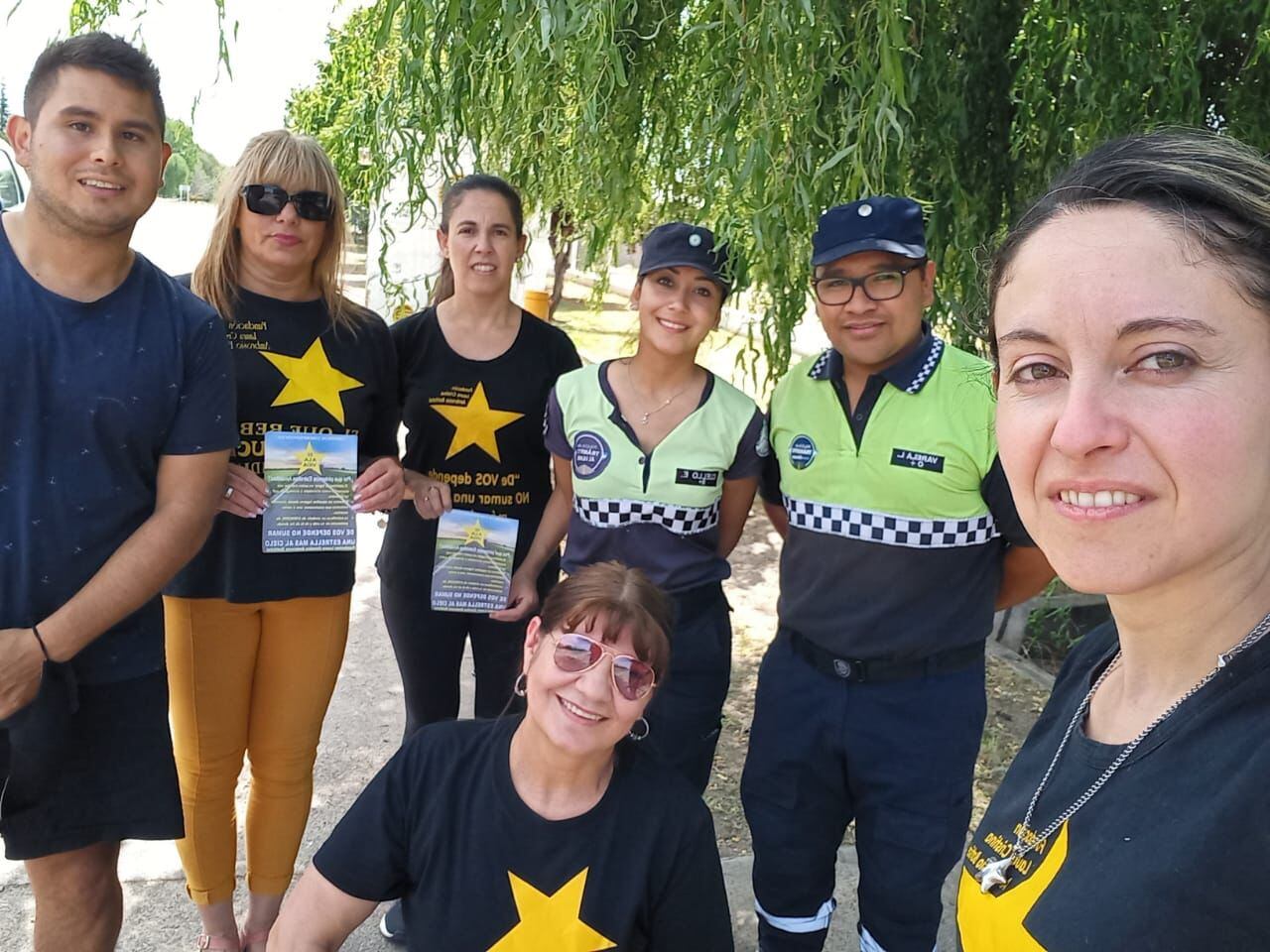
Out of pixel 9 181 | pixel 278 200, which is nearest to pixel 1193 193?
pixel 278 200

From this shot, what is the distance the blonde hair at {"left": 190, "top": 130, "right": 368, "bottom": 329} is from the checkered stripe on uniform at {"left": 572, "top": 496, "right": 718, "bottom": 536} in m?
0.83

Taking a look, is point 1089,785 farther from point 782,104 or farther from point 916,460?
point 782,104

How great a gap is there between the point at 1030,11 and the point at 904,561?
1.90 meters

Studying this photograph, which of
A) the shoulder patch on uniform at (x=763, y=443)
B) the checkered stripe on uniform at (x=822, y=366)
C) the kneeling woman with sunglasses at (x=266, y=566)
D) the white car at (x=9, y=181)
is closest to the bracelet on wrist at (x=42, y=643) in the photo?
the kneeling woman with sunglasses at (x=266, y=566)

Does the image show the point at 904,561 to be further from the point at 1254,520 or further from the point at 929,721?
the point at 1254,520

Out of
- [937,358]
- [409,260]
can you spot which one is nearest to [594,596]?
[937,358]

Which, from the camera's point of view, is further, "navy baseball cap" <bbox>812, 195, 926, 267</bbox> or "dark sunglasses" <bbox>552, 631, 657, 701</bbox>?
"navy baseball cap" <bbox>812, 195, 926, 267</bbox>

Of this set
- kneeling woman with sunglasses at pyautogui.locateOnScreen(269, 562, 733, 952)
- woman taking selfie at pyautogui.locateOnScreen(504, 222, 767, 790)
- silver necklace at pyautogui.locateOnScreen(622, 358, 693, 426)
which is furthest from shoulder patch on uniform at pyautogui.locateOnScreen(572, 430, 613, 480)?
kneeling woman with sunglasses at pyautogui.locateOnScreen(269, 562, 733, 952)

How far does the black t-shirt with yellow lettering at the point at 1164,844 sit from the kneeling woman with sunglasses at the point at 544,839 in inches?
33.7

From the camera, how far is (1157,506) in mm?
856

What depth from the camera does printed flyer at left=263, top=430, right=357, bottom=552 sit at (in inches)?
92.0

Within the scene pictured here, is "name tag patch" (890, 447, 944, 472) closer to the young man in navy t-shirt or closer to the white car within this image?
the young man in navy t-shirt

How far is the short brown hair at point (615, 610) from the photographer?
1.89 metres

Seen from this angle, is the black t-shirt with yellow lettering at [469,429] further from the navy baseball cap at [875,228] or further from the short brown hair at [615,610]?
the navy baseball cap at [875,228]
